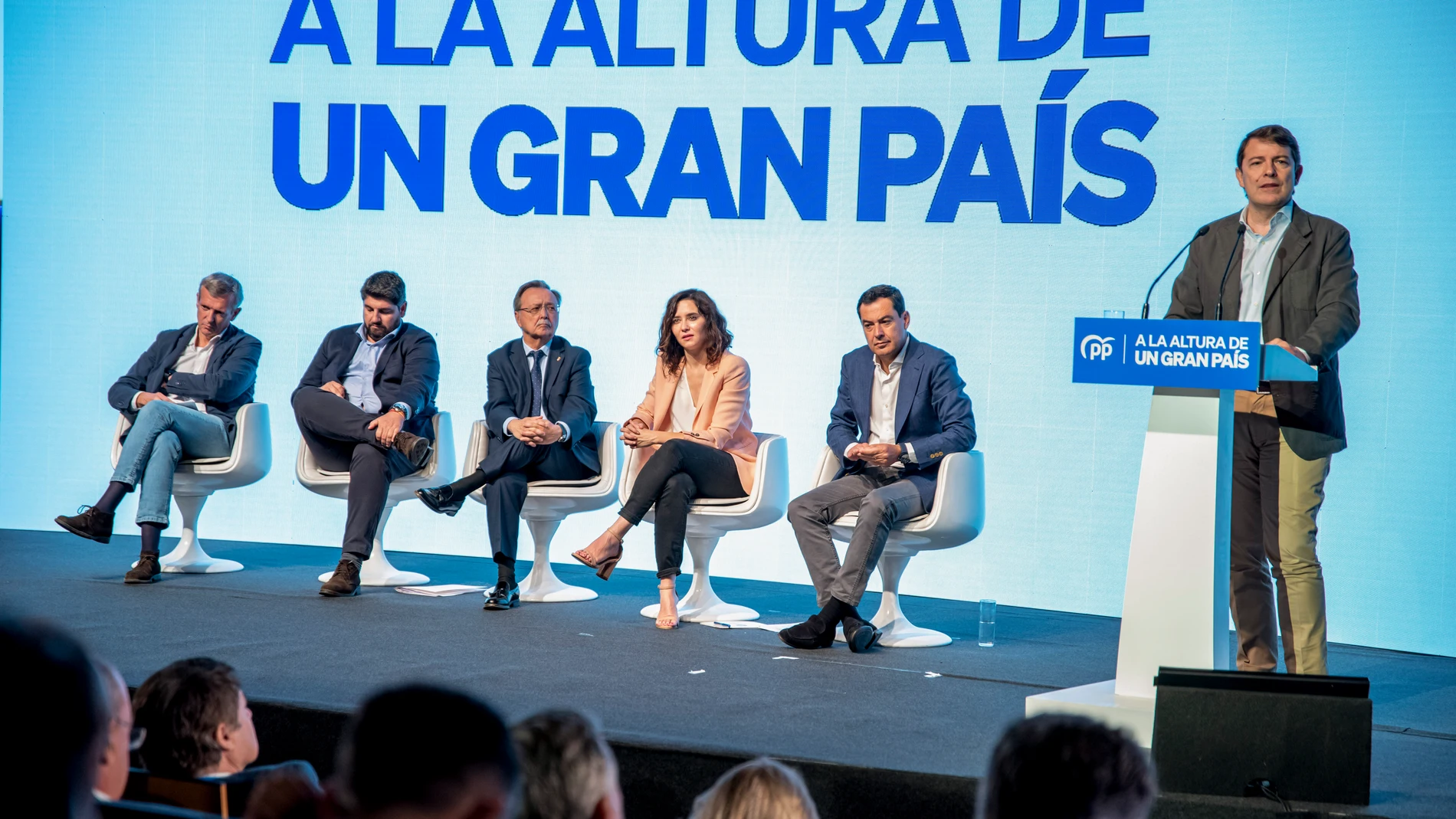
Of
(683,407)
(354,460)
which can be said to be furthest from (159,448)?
(683,407)

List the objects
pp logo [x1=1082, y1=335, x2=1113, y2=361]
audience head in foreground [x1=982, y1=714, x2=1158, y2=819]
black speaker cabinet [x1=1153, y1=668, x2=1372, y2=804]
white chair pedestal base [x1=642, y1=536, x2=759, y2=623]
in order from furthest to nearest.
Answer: white chair pedestal base [x1=642, y1=536, x2=759, y2=623] < pp logo [x1=1082, y1=335, x2=1113, y2=361] < black speaker cabinet [x1=1153, y1=668, x2=1372, y2=804] < audience head in foreground [x1=982, y1=714, x2=1158, y2=819]

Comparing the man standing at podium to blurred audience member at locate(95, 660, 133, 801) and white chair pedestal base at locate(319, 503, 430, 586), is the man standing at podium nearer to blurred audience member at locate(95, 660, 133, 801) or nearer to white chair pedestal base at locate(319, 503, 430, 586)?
blurred audience member at locate(95, 660, 133, 801)

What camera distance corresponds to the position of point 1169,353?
313 centimetres

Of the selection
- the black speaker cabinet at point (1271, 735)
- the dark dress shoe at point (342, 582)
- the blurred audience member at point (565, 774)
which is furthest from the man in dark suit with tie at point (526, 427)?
the blurred audience member at point (565, 774)

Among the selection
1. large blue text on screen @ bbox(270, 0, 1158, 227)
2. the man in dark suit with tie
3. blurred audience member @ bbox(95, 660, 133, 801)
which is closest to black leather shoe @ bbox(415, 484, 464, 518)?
the man in dark suit with tie

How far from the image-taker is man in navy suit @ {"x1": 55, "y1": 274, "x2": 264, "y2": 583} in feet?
Result: 17.4

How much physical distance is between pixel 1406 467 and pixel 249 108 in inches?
201

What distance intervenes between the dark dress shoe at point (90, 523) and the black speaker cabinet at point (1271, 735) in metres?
3.90

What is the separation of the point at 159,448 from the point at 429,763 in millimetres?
4681

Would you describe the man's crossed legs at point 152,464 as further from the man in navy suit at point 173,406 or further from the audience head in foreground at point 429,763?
the audience head in foreground at point 429,763

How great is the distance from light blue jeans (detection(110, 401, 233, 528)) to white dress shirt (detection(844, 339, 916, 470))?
2506 mm

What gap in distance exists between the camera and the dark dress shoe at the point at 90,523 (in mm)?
5105

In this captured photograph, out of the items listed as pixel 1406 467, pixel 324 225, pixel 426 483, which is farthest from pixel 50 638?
pixel 324 225

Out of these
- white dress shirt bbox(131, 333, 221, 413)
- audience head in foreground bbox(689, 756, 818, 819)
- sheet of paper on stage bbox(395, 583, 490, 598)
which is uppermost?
white dress shirt bbox(131, 333, 221, 413)
